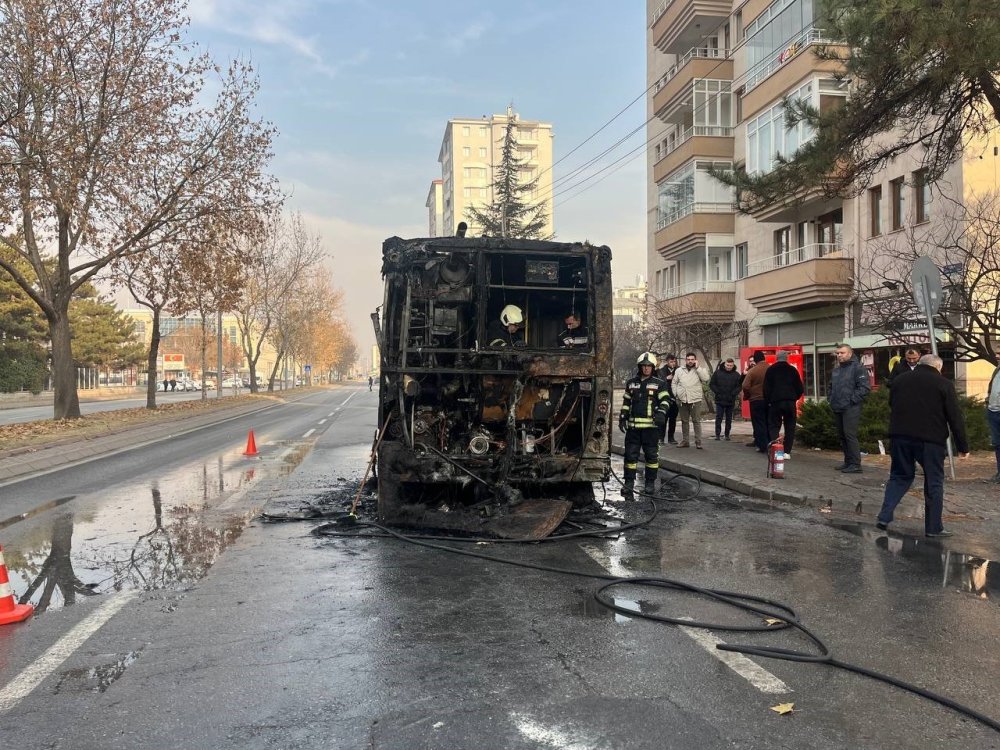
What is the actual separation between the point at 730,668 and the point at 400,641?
1.80 meters

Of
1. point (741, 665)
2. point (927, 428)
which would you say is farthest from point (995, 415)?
point (741, 665)

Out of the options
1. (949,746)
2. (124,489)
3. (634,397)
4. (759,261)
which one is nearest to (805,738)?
(949,746)

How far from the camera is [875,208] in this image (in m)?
21.2

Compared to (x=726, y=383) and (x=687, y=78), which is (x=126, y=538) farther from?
(x=687, y=78)

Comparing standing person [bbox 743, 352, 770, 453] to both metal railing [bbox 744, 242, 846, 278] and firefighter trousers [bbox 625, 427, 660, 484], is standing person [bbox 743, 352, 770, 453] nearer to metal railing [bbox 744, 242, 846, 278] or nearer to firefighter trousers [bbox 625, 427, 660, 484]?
firefighter trousers [bbox 625, 427, 660, 484]

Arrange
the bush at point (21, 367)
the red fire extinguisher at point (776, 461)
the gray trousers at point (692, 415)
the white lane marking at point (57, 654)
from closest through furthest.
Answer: the white lane marking at point (57, 654) < the red fire extinguisher at point (776, 461) < the gray trousers at point (692, 415) < the bush at point (21, 367)

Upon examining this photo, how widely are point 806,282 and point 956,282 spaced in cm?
981

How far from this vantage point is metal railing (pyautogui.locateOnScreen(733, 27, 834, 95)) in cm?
2231

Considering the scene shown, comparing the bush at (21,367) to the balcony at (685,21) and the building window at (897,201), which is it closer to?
the balcony at (685,21)

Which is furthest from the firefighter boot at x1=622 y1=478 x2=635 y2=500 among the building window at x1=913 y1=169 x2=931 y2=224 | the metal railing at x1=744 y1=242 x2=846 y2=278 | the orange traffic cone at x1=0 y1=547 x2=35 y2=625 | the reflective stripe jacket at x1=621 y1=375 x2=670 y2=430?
the metal railing at x1=744 y1=242 x2=846 y2=278

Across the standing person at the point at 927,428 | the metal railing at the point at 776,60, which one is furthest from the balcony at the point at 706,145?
the standing person at the point at 927,428

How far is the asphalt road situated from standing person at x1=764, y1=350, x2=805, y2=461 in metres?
4.44

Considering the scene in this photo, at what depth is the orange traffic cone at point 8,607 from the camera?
4602 millimetres

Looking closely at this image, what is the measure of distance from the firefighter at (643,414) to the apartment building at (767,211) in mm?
5154
